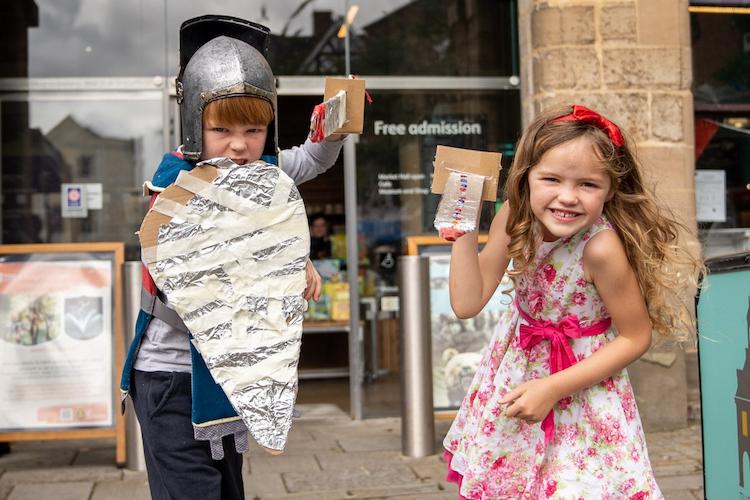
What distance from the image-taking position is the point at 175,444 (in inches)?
99.3

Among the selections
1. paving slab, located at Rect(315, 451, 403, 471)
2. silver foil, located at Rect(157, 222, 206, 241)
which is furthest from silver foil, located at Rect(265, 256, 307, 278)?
paving slab, located at Rect(315, 451, 403, 471)

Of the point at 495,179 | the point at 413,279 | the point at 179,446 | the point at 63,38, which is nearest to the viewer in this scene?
the point at 495,179

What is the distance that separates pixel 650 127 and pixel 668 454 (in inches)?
76.7

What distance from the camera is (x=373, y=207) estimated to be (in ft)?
22.1

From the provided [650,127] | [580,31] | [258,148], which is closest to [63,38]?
→ [580,31]

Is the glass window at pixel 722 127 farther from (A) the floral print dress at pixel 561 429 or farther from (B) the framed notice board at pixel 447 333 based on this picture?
(A) the floral print dress at pixel 561 429

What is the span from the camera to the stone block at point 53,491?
15.8 ft

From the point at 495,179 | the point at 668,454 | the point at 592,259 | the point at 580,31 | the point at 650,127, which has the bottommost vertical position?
the point at 668,454

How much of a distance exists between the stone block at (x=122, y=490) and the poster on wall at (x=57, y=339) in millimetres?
548

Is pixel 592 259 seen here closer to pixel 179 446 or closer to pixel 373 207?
pixel 179 446

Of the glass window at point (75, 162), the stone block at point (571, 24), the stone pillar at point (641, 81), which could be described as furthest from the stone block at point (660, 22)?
the glass window at point (75, 162)

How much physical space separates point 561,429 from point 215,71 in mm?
1282

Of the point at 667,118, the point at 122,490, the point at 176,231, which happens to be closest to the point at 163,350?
the point at 176,231

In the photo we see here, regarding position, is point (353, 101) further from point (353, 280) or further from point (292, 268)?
point (353, 280)
